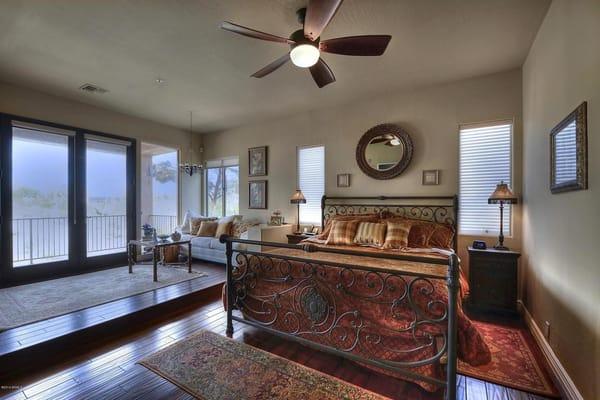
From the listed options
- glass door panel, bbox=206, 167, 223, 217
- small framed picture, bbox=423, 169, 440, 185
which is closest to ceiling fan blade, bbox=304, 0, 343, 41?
small framed picture, bbox=423, 169, 440, 185

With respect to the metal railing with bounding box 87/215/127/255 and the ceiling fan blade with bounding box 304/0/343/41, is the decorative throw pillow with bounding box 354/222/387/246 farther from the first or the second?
the metal railing with bounding box 87/215/127/255

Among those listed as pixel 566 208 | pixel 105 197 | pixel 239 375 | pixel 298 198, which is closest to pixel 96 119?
pixel 105 197

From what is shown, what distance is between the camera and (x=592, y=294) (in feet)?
4.95

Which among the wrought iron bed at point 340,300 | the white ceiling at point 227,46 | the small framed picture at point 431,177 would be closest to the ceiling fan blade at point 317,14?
the white ceiling at point 227,46

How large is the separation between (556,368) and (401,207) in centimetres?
241

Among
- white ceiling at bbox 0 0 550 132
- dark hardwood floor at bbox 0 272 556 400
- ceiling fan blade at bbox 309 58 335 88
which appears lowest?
dark hardwood floor at bbox 0 272 556 400

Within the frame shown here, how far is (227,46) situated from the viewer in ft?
9.29

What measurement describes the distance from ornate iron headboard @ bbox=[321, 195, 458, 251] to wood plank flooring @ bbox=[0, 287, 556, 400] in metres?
2.24

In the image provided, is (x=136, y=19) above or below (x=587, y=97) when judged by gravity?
above

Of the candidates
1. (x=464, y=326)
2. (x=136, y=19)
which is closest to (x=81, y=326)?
(x=136, y=19)

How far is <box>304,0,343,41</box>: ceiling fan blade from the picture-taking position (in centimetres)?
175

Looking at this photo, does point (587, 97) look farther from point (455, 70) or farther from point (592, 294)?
point (455, 70)

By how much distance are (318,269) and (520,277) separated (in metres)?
2.73

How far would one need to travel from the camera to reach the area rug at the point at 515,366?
1.89 meters
